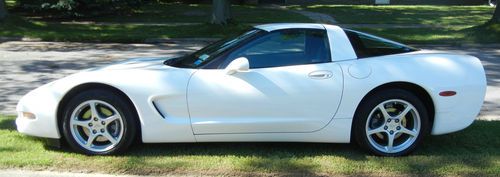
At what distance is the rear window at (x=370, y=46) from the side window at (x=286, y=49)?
0.26 metres

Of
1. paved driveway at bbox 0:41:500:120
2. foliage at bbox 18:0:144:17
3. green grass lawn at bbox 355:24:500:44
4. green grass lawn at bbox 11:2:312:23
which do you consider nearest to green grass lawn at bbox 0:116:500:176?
paved driveway at bbox 0:41:500:120

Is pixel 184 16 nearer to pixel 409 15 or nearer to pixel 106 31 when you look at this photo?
pixel 106 31

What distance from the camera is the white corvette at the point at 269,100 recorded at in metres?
4.54

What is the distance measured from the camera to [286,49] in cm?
491

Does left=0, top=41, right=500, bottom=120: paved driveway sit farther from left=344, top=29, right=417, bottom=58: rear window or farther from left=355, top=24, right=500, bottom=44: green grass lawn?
left=344, top=29, right=417, bottom=58: rear window

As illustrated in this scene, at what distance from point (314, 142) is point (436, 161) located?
988mm

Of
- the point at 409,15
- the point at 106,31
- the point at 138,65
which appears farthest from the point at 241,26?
the point at 138,65

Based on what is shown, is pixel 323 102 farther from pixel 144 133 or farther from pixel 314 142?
pixel 144 133

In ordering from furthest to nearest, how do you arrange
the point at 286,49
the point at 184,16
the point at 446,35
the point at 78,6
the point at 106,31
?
the point at 184,16 < the point at 78,6 < the point at 106,31 < the point at 446,35 < the point at 286,49

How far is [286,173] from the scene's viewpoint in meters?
4.25

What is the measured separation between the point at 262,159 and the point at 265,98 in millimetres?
482

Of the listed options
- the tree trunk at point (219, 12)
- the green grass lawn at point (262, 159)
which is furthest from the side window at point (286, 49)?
the tree trunk at point (219, 12)

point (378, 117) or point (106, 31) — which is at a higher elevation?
point (378, 117)

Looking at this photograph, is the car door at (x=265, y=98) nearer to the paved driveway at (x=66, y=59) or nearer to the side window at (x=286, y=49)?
the side window at (x=286, y=49)
